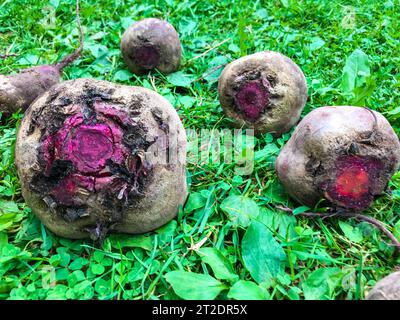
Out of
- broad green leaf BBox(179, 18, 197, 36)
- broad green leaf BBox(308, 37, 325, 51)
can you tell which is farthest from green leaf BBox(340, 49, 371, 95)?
broad green leaf BBox(179, 18, 197, 36)

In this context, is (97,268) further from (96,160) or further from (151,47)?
(151,47)

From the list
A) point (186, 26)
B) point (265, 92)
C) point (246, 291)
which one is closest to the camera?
point (246, 291)

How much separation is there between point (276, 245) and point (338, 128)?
0.73 meters

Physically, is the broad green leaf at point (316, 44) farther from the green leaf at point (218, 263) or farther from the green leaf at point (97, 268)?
the green leaf at point (97, 268)

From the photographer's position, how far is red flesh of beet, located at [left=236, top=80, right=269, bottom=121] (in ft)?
8.86

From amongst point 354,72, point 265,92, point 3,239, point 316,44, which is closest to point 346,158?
point 265,92

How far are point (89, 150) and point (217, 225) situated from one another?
86 cm

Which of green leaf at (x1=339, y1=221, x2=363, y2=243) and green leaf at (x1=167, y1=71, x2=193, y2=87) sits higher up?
green leaf at (x1=167, y1=71, x2=193, y2=87)

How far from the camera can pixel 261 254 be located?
2.05 meters

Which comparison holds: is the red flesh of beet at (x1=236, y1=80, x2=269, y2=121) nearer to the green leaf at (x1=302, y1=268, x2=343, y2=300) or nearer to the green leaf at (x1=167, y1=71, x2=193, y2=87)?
the green leaf at (x1=167, y1=71, x2=193, y2=87)

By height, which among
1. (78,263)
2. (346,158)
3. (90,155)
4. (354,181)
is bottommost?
(78,263)

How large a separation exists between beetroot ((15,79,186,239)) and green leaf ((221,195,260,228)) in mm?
371

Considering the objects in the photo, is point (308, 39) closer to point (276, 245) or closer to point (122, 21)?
point (122, 21)

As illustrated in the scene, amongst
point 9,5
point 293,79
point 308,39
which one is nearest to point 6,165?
point 293,79
